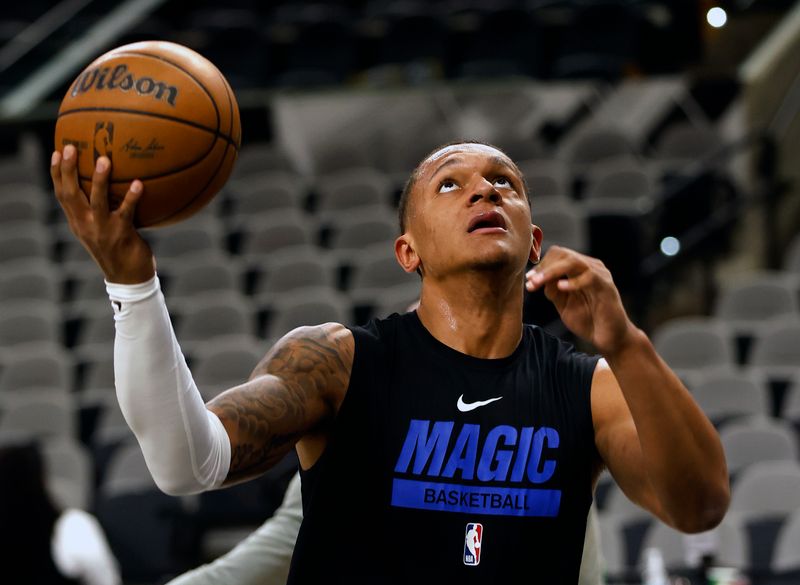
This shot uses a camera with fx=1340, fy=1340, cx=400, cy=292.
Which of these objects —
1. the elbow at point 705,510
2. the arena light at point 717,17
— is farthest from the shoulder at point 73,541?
the arena light at point 717,17

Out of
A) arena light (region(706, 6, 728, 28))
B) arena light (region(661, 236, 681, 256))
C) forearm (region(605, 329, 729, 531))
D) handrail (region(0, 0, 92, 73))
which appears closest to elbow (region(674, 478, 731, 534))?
forearm (region(605, 329, 729, 531))

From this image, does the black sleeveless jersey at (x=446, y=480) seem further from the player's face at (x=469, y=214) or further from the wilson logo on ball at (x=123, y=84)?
the wilson logo on ball at (x=123, y=84)

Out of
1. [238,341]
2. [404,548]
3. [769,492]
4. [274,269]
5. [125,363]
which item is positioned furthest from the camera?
[274,269]

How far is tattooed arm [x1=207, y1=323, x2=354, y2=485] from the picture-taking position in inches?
95.6

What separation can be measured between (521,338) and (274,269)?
7.02 meters

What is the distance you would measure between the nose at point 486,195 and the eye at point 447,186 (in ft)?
0.27

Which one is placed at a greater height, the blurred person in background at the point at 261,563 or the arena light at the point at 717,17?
the arena light at the point at 717,17

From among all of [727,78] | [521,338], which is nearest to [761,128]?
[727,78]

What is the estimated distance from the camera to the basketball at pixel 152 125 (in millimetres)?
2340

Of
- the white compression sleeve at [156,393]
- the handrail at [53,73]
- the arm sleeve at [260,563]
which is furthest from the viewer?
the handrail at [53,73]

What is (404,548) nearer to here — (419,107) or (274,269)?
(274,269)

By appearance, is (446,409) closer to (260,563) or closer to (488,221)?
(488,221)

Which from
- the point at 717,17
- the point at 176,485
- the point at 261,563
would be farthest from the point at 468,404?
the point at 717,17

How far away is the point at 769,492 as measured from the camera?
6.48 meters
